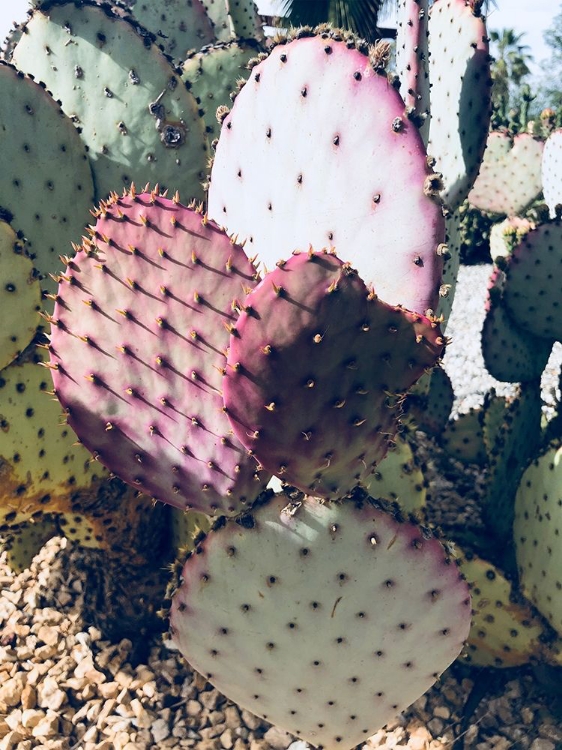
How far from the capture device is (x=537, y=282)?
2.12m

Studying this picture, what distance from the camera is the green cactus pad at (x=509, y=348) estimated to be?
222 cm

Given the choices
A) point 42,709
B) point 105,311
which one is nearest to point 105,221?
point 105,311

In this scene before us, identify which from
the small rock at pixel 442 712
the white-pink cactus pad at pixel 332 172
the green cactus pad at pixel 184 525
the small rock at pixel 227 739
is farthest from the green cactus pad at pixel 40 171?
the small rock at pixel 442 712

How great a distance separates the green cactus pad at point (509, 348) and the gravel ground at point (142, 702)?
2.95ft

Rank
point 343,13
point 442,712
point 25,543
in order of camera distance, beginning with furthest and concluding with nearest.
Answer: point 343,13 < point 25,543 < point 442,712

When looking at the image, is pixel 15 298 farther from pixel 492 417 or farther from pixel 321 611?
pixel 492 417

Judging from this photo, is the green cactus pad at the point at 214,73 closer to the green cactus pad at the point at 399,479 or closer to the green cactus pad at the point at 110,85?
the green cactus pad at the point at 110,85

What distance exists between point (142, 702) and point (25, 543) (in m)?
0.55

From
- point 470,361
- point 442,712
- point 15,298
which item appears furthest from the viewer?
point 470,361

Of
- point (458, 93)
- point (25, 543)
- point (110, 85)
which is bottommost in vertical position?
point (25, 543)

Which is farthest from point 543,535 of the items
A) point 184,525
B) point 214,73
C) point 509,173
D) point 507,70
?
point 507,70

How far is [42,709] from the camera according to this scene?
1771mm

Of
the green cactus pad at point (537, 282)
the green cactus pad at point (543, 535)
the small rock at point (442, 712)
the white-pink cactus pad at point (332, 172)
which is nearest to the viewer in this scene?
the white-pink cactus pad at point (332, 172)

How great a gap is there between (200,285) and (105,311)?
0.52ft
